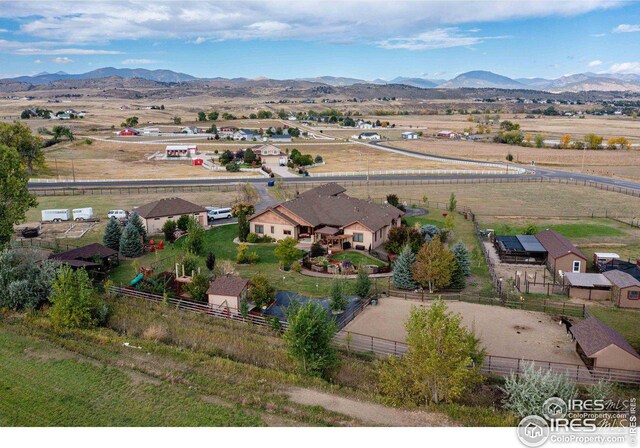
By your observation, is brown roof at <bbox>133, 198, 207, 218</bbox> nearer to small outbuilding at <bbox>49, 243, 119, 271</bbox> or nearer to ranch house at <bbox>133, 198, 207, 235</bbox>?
ranch house at <bbox>133, 198, 207, 235</bbox>

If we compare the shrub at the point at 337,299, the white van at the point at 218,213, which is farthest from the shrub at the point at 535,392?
the white van at the point at 218,213

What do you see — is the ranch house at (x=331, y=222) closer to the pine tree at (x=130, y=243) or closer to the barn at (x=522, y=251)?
the barn at (x=522, y=251)

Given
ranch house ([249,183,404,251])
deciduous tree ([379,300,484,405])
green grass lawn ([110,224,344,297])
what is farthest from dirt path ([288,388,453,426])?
ranch house ([249,183,404,251])

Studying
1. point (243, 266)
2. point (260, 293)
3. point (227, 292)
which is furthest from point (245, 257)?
point (260, 293)

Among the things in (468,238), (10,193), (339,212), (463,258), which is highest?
(10,193)

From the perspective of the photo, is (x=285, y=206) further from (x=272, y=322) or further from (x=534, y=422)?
(x=534, y=422)

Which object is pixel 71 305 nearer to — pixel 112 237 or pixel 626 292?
pixel 112 237

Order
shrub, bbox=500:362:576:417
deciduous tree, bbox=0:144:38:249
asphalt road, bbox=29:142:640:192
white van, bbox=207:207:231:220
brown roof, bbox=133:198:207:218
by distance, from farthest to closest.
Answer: asphalt road, bbox=29:142:640:192
white van, bbox=207:207:231:220
brown roof, bbox=133:198:207:218
deciduous tree, bbox=0:144:38:249
shrub, bbox=500:362:576:417
